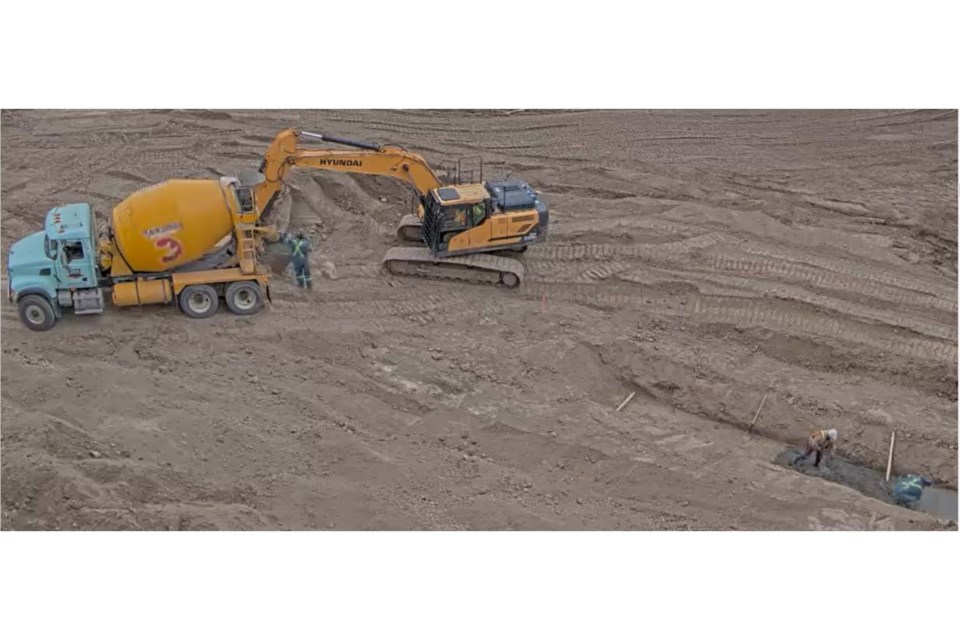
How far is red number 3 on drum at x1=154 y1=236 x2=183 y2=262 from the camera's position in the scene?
14465 mm

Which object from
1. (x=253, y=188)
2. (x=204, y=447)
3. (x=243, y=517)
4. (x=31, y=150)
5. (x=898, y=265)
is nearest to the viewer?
(x=243, y=517)

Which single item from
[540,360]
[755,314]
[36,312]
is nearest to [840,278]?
[755,314]

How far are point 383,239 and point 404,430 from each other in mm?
5583

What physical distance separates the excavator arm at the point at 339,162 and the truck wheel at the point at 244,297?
2123 millimetres

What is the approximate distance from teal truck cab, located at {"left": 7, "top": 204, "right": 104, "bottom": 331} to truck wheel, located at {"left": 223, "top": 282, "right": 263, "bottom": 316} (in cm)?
195

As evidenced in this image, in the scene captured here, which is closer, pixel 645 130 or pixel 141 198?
pixel 141 198

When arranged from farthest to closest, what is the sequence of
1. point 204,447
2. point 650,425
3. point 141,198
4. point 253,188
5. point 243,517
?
point 253,188, point 141,198, point 650,425, point 204,447, point 243,517

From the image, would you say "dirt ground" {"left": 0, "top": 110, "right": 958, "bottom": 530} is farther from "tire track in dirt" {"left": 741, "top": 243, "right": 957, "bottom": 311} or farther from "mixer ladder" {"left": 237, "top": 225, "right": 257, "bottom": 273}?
"mixer ladder" {"left": 237, "top": 225, "right": 257, "bottom": 273}

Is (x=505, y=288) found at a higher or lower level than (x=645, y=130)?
lower

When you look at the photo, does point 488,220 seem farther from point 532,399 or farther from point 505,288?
point 532,399

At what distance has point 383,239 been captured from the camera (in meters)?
17.5

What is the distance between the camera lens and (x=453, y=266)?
16312 millimetres

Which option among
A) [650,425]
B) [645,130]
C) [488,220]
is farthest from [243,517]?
[645,130]

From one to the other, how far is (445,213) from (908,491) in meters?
8.36
